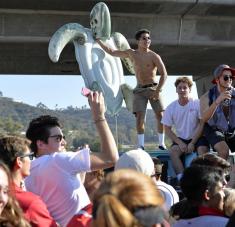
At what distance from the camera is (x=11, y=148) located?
138 inches

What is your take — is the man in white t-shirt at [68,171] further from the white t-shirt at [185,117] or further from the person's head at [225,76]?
the white t-shirt at [185,117]

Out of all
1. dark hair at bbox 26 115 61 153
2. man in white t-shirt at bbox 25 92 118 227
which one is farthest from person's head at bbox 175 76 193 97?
man in white t-shirt at bbox 25 92 118 227

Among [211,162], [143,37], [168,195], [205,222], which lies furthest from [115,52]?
[205,222]

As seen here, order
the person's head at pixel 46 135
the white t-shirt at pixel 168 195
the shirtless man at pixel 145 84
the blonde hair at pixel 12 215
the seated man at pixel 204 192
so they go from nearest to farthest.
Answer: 1. the blonde hair at pixel 12 215
2. the seated man at pixel 204 192
3. the person's head at pixel 46 135
4. the white t-shirt at pixel 168 195
5. the shirtless man at pixel 145 84

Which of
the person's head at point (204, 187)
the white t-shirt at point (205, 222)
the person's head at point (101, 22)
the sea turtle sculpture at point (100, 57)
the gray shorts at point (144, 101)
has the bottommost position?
the white t-shirt at point (205, 222)

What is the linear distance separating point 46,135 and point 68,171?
49 cm

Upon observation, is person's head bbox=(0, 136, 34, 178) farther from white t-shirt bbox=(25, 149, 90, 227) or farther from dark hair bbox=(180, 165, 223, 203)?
dark hair bbox=(180, 165, 223, 203)

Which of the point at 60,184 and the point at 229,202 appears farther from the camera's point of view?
the point at 60,184

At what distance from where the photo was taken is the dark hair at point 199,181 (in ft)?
11.1

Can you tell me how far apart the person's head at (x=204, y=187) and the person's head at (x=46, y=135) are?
1.04 meters

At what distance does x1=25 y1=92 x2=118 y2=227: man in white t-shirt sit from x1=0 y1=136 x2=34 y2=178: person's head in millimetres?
227

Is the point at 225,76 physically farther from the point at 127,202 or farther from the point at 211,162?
the point at 127,202

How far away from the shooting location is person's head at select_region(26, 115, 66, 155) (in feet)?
13.4

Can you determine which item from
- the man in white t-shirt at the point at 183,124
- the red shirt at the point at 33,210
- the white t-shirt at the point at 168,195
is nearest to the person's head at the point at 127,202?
the red shirt at the point at 33,210
